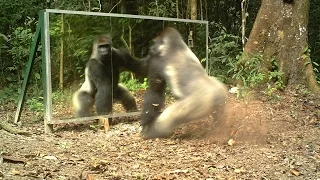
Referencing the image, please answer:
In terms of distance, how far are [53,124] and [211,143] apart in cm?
250

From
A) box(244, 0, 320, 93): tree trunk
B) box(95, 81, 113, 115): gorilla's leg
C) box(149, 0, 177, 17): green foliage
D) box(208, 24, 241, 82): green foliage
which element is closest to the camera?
box(95, 81, 113, 115): gorilla's leg

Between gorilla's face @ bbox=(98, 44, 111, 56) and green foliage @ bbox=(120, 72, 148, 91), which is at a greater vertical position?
gorilla's face @ bbox=(98, 44, 111, 56)

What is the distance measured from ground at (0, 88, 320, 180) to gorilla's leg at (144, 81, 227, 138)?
0.22 m

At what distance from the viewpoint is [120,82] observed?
6.40 meters

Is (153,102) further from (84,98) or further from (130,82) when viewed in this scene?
(84,98)

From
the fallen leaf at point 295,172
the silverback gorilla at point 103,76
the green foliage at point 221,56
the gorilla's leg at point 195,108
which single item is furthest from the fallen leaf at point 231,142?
the green foliage at point 221,56

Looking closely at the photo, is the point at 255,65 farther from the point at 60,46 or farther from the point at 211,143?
the point at 60,46

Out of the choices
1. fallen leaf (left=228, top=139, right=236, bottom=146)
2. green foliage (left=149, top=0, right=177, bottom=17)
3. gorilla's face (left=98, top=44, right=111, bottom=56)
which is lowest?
fallen leaf (left=228, top=139, right=236, bottom=146)

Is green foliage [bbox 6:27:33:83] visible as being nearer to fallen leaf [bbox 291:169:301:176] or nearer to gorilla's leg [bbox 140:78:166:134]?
gorilla's leg [bbox 140:78:166:134]

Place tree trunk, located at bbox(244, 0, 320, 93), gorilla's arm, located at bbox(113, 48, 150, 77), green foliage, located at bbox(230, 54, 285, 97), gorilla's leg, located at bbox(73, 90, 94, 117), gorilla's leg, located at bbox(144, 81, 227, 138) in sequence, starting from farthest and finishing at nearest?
tree trunk, located at bbox(244, 0, 320, 93) → green foliage, located at bbox(230, 54, 285, 97) → gorilla's arm, located at bbox(113, 48, 150, 77) → gorilla's leg, located at bbox(73, 90, 94, 117) → gorilla's leg, located at bbox(144, 81, 227, 138)

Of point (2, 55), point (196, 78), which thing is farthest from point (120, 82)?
point (2, 55)

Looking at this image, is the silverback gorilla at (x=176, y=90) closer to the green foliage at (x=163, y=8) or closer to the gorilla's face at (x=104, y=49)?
the gorilla's face at (x=104, y=49)

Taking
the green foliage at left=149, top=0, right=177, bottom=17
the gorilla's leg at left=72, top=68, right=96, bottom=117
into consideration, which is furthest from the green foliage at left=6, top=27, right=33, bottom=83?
the green foliage at left=149, top=0, right=177, bottom=17

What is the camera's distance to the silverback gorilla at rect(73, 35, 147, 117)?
6.03 meters
